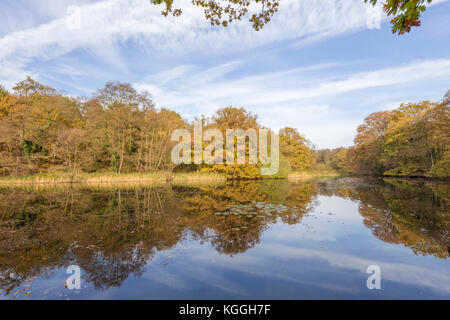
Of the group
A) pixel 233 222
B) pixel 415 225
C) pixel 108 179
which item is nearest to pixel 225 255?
pixel 233 222

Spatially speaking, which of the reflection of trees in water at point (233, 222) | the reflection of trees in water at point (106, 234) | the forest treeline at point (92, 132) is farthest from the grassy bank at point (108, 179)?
the reflection of trees in water at point (233, 222)

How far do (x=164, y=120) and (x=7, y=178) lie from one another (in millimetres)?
15527

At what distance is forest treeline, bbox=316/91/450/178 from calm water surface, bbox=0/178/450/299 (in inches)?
864

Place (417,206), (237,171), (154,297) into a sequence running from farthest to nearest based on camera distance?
(237,171) → (417,206) → (154,297)

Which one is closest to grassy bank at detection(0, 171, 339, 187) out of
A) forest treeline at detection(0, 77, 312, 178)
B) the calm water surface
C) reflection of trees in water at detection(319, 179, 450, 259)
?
forest treeline at detection(0, 77, 312, 178)

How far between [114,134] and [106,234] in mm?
21067

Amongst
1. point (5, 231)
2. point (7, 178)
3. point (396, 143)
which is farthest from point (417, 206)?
point (7, 178)

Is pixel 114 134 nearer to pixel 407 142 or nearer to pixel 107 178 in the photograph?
pixel 107 178

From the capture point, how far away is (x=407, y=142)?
97.4ft

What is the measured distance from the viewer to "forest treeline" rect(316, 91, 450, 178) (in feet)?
77.4

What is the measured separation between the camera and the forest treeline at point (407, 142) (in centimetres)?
2358

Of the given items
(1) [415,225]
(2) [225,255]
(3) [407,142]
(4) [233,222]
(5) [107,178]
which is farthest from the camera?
(3) [407,142]

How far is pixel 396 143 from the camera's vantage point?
3138 centimetres
